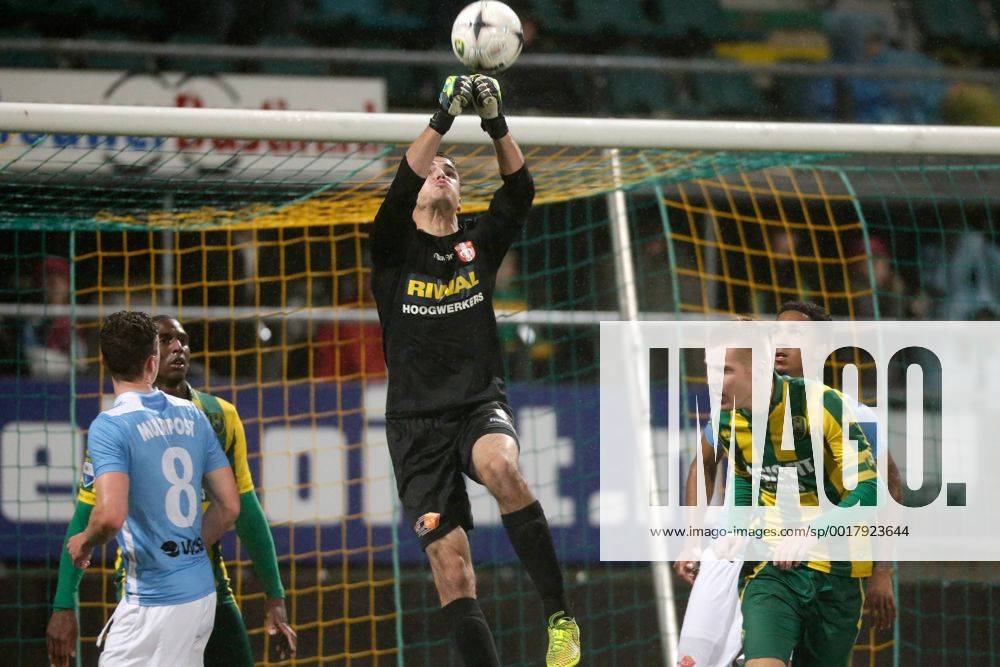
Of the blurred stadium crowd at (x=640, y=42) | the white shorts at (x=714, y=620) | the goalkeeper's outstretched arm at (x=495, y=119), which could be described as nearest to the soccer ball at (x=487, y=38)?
the goalkeeper's outstretched arm at (x=495, y=119)

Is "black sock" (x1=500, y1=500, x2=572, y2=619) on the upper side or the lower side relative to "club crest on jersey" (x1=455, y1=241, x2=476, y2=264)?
lower

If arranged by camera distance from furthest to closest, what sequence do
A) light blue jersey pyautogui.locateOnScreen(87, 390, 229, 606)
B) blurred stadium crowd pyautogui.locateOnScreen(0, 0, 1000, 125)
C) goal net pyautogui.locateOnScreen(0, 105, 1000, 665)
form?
blurred stadium crowd pyautogui.locateOnScreen(0, 0, 1000, 125)
goal net pyautogui.locateOnScreen(0, 105, 1000, 665)
light blue jersey pyautogui.locateOnScreen(87, 390, 229, 606)

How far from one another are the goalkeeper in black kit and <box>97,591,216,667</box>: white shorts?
893mm

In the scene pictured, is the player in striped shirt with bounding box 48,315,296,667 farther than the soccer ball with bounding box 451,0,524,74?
Yes

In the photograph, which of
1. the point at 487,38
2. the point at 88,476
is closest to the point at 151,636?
the point at 88,476

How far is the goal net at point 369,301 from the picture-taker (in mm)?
5855

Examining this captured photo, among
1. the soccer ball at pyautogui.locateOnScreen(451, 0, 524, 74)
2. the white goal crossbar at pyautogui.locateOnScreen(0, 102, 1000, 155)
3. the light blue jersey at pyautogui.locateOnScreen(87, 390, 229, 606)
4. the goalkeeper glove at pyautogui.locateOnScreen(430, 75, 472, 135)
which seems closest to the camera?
the light blue jersey at pyautogui.locateOnScreen(87, 390, 229, 606)

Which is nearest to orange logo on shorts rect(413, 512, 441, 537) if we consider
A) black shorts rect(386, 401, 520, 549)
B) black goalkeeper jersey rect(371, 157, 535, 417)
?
black shorts rect(386, 401, 520, 549)

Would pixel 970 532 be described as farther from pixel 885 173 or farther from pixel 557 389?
pixel 885 173

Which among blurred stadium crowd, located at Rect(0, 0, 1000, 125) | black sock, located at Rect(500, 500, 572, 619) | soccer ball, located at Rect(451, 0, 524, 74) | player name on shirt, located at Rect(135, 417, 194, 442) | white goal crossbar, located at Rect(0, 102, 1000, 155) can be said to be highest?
blurred stadium crowd, located at Rect(0, 0, 1000, 125)

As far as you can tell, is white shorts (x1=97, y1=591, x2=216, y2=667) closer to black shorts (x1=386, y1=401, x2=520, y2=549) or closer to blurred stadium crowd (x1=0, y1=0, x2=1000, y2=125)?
black shorts (x1=386, y1=401, x2=520, y2=549)

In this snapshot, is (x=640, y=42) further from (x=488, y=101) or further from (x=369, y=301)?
(x=488, y=101)

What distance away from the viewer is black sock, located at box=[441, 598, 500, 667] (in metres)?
4.31

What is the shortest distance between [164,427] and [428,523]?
1.02m
